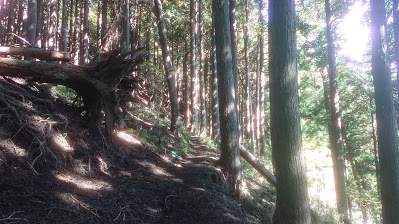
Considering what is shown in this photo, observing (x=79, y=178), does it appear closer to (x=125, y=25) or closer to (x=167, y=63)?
(x=167, y=63)

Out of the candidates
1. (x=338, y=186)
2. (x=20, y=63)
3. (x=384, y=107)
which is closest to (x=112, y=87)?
(x=20, y=63)

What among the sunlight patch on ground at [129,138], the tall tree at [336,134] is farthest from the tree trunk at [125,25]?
the tall tree at [336,134]

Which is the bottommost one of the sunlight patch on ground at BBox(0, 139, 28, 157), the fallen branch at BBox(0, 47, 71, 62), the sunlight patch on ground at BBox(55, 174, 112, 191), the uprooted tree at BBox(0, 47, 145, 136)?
the sunlight patch on ground at BBox(55, 174, 112, 191)

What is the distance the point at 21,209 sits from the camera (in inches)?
123

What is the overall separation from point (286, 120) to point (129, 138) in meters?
5.40

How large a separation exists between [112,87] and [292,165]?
4288 mm

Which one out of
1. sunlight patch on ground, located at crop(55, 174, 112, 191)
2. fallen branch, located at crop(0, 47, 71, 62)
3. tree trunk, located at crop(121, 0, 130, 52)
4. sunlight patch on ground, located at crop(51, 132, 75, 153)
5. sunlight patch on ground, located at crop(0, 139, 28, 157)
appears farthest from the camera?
tree trunk, located at crop(121, 0, 130, 52)

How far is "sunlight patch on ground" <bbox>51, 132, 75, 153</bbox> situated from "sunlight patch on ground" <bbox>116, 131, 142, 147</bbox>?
7.76 ft

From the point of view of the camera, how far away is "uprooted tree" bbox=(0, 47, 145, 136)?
5500 mm

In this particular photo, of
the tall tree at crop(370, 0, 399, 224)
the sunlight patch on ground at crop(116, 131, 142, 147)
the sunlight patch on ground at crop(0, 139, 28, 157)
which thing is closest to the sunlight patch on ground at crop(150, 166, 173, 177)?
the sunlight patch on ground at crop(116, 131, 142, 147)

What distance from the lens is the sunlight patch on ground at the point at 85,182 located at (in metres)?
4.43

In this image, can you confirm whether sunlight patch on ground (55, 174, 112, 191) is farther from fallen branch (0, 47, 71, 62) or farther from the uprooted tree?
fallen branch (0, 47, 71, 62)

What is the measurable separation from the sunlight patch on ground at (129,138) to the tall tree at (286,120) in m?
4.82

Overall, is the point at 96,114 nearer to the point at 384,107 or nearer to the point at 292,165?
the point at 292,165
